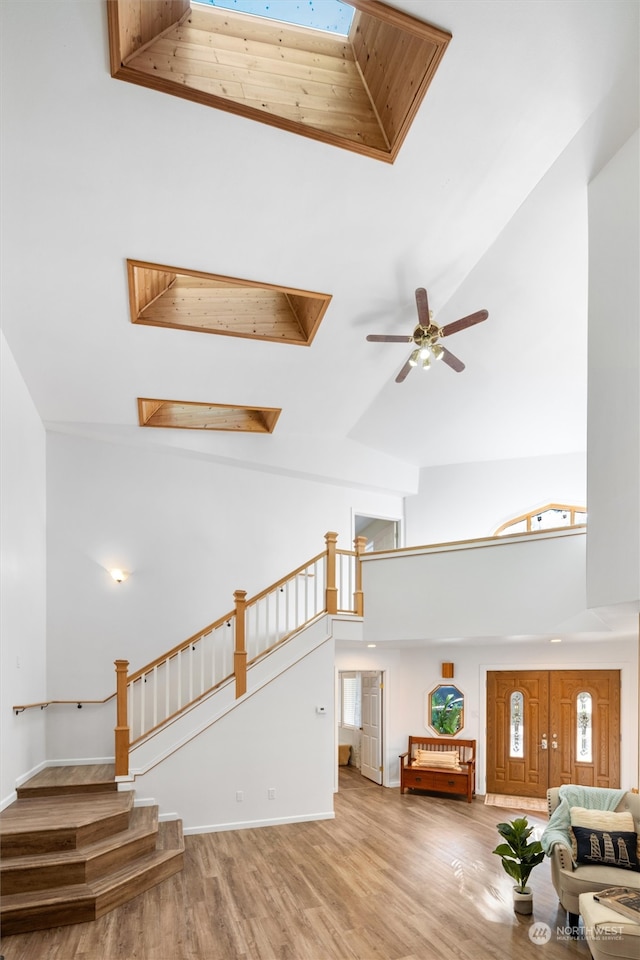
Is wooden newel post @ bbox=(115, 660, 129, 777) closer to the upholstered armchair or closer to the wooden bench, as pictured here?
→ the upholstered armchair

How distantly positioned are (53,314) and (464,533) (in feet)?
22.8

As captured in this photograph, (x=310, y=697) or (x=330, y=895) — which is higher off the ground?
(x=310, y=697)

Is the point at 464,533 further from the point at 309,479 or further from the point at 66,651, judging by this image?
the point at 66,651

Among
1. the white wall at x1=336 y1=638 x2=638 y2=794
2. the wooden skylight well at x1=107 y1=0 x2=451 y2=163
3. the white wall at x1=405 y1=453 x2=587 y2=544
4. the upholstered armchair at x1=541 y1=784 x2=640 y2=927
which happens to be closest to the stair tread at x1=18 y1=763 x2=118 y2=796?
the white wall at x1=336 y1=638 x2=638 y2=794

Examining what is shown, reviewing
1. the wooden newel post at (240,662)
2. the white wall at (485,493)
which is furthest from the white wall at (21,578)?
the white wall at (485,493)

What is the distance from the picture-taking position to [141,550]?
8.12 m

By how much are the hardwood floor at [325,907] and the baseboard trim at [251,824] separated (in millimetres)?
102

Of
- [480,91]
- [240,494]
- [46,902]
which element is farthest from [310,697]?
[480,91]

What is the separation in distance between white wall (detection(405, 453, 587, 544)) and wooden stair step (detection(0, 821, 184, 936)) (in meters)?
5.77

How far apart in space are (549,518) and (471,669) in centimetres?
263

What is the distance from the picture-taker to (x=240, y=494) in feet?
29.5

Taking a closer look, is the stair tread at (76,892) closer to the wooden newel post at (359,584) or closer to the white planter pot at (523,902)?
the white planter pot at (523,902)

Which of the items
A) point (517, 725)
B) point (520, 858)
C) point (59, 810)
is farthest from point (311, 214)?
point (517, 725)

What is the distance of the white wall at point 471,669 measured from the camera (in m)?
8.27
